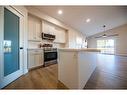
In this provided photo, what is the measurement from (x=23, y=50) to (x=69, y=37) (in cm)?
502

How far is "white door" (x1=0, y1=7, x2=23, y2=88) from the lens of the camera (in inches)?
103

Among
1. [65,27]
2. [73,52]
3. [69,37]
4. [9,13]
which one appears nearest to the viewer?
[73,52]

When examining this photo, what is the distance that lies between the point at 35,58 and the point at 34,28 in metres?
1.37

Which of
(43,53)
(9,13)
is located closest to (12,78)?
(9,13)

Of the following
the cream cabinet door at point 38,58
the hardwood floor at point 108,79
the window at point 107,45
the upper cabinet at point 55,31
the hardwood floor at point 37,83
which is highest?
the upper cabinet at point 55,31

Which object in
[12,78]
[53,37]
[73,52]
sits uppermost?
[53,37]

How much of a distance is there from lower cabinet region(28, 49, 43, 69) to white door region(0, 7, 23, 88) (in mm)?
667

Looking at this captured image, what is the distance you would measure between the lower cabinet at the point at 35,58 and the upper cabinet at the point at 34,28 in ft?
2.16

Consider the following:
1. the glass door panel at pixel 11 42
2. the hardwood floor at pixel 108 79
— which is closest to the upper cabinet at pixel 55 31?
the glass door panel at pixel 11 42

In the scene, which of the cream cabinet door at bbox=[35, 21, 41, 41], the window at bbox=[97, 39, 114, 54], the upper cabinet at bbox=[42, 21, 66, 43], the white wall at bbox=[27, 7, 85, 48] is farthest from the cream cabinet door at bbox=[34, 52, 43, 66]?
the window at bbox=[97, 39, 114, 54]

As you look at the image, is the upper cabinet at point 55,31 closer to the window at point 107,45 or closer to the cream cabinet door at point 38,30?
the cream cabinet door at point 38,30

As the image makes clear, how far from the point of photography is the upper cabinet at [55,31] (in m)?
5.95

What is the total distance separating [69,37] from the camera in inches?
335

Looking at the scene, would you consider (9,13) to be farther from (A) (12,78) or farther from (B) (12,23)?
(A) (12,78)
